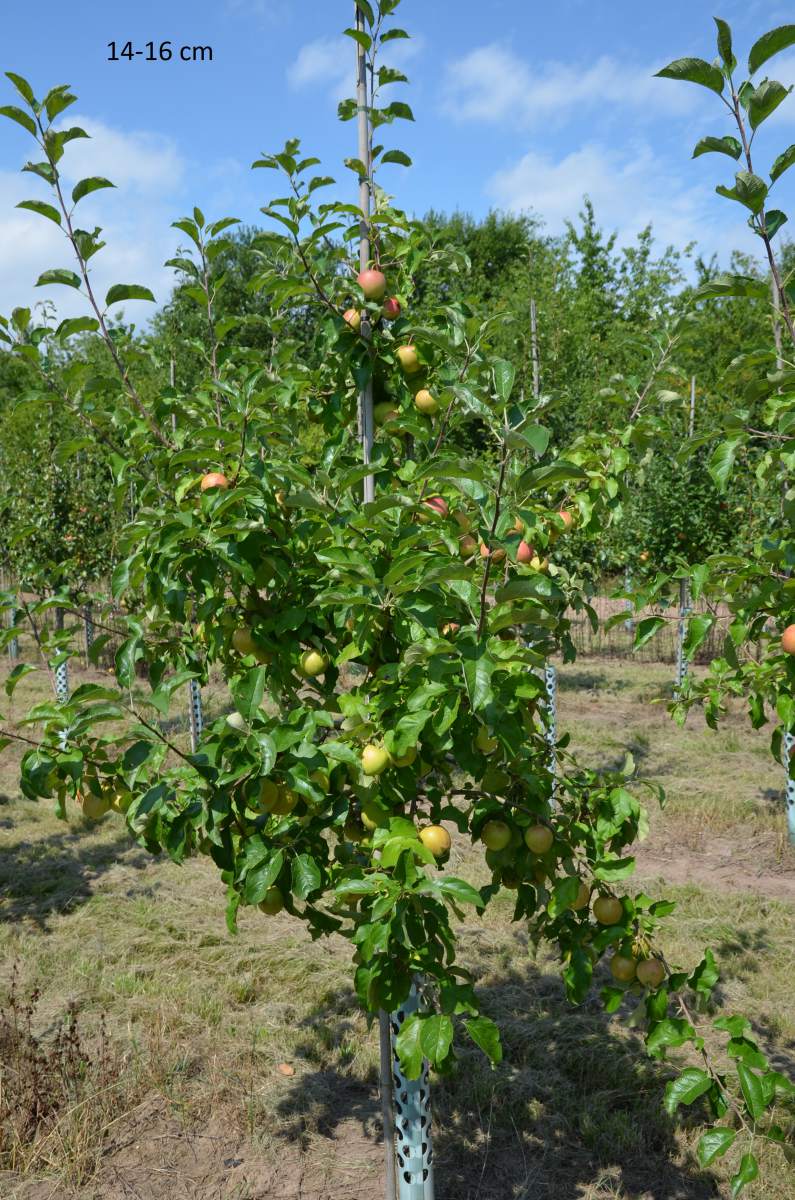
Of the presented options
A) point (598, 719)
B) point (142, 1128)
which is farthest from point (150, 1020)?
point (598, 719)

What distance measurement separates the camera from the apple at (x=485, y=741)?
192 cm

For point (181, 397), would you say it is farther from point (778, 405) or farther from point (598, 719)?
point (598, 719)

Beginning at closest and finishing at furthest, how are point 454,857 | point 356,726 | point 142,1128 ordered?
point 356,726 < point 142,1128 < point 454,857

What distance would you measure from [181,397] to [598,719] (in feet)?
25.0

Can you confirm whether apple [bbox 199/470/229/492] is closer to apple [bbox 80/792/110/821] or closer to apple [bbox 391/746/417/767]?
apple [bbox 391/746/417/767]

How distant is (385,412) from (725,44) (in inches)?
47.5

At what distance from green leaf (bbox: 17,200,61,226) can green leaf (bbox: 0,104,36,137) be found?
0.15 m

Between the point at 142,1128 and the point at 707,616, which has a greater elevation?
the point at 707,616

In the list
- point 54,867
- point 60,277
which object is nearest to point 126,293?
point 60,277

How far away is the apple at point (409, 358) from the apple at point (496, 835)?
1220mm

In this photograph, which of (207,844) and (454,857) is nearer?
(207,844)

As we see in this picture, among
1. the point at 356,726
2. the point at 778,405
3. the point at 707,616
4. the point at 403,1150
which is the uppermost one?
the point at 778,405

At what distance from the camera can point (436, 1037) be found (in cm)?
174

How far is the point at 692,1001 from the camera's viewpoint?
165 inches
